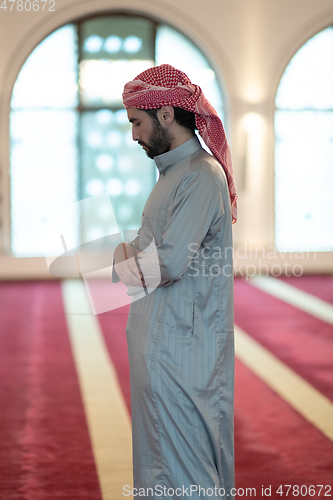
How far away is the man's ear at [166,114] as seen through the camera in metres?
1.49

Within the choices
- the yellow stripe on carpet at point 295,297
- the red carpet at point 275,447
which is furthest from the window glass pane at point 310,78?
the red carpet at point 275,447

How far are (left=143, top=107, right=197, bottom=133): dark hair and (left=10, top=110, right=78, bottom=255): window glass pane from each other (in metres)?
6.98

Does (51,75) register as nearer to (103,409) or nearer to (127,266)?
(103,409)

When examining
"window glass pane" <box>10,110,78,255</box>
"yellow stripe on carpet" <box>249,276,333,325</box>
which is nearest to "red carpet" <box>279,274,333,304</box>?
"yellow stripe on carpet" <box>249,276,333,325</box>

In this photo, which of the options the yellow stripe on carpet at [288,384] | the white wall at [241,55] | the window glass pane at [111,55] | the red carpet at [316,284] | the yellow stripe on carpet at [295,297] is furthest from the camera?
the window glass pane at [111,55]

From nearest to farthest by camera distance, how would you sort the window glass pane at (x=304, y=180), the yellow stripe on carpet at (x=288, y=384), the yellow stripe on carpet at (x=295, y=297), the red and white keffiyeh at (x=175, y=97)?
the red and white keffiyeh at (x=175, y=97) < the yellow stripe on carpet at (x=288, y=384) < the yellow stripe on carpet at (x=295, y=297) < the window glass pane at (x=304, y=180)

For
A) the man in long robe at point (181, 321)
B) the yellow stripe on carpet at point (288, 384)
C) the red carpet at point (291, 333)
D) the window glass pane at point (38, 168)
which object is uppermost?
the window glass pane at point (38, 168)

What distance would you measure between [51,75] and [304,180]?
4226 mm

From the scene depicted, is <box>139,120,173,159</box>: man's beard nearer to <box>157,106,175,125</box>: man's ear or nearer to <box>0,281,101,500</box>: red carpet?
<box>157,106,175,125</box>: man's ear

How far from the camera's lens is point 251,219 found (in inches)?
332

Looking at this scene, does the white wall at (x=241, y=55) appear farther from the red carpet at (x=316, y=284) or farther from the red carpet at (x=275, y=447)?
the red carpet at (x=275, y=447)

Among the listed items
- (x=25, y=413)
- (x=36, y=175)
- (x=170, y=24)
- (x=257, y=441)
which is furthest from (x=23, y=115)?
(x=257, y=441)

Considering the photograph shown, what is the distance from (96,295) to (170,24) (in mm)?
7533

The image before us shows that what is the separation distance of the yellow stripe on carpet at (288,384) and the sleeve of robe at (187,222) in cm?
176
